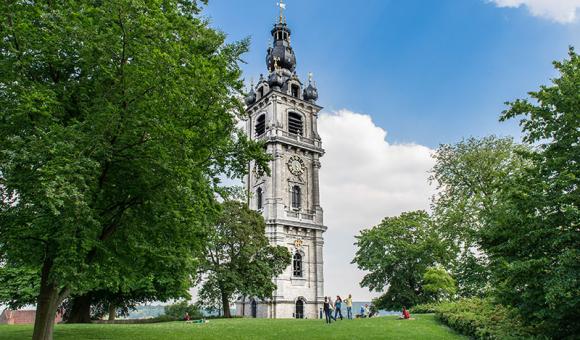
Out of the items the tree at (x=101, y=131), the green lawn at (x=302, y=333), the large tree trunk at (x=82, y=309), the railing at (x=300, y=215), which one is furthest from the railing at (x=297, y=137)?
the tree at (x=101, y=131)

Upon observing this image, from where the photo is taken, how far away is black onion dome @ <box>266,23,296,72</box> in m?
61.6

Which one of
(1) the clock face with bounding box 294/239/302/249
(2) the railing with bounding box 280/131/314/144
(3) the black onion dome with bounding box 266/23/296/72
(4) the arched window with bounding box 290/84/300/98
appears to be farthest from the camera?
(3) the black onion dome with bounding box 266/23/296/72

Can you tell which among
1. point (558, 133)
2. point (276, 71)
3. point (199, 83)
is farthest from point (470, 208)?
point (276, 71)

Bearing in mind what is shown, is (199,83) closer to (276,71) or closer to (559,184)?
(559,184)

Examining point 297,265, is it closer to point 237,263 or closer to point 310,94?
point 237,263

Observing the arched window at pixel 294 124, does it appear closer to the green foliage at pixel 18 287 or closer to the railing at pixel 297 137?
the railing at pixel 297 137

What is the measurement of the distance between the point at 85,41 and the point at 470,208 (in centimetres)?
2861

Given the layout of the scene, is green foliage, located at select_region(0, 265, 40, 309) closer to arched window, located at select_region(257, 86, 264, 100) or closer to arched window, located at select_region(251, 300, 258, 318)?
arched window, located at select_region(251, 300, 258, 318)

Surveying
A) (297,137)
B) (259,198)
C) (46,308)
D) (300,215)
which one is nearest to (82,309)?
(46,308)

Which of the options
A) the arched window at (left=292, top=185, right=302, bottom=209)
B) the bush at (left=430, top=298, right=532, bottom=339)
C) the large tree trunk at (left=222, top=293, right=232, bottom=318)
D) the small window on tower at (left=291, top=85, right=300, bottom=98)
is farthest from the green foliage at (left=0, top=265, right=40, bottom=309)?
the small window on tower at (left=291, top=85, right=300, bottom=98)

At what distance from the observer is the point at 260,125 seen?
191 feet

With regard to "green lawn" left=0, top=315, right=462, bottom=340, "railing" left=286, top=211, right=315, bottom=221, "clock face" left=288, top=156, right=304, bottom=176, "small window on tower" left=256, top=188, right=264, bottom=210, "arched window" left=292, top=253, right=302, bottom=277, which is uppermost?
"clock face" left=288, top=156, right=304, bottom=176

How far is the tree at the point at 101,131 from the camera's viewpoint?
11008mm

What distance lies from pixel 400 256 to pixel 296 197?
47.4 feet
